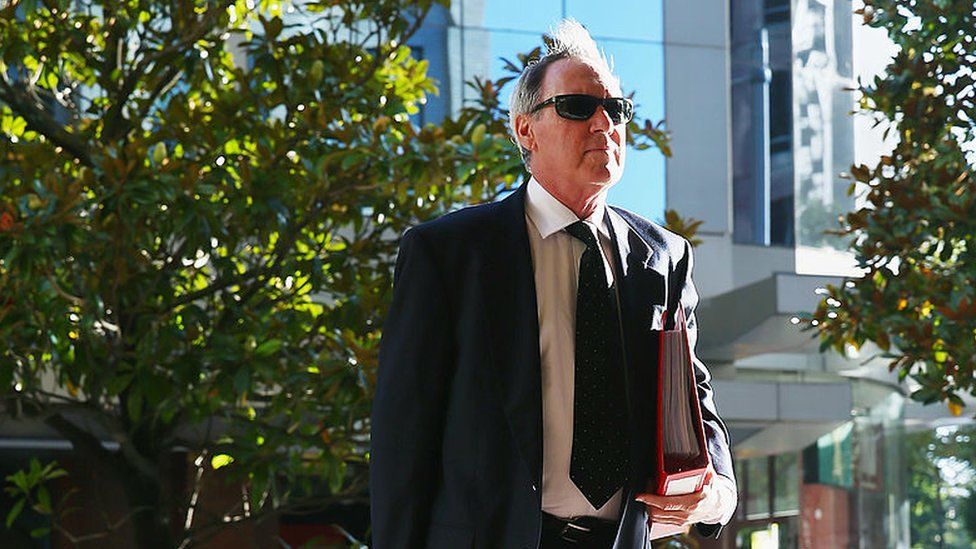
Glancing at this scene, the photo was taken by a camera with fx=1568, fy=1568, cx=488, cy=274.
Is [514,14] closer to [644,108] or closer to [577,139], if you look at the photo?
[644,108]

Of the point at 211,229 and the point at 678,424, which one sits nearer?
the point at 678,424

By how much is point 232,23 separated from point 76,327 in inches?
63.1

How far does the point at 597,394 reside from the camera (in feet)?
6.58

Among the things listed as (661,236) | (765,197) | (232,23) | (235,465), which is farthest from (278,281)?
(765,197)

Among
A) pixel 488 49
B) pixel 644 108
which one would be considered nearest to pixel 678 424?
pixel 488 49

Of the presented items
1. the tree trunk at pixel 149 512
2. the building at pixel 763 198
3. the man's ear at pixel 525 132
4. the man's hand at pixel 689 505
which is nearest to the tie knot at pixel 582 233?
the man's ear at pixel 525 132

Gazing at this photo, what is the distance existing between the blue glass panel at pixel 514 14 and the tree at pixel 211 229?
17.1 ft

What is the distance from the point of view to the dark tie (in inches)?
77.7

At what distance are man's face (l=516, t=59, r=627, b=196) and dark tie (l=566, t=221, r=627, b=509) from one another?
4.4 inches

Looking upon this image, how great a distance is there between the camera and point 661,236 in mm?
2223

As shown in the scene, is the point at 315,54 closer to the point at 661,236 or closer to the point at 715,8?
the point at 661,236

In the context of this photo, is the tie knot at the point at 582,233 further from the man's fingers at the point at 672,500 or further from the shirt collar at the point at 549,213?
the man's fingers at the point at 672,500

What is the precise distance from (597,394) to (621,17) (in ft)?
29.6

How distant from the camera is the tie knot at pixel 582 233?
2092mm
